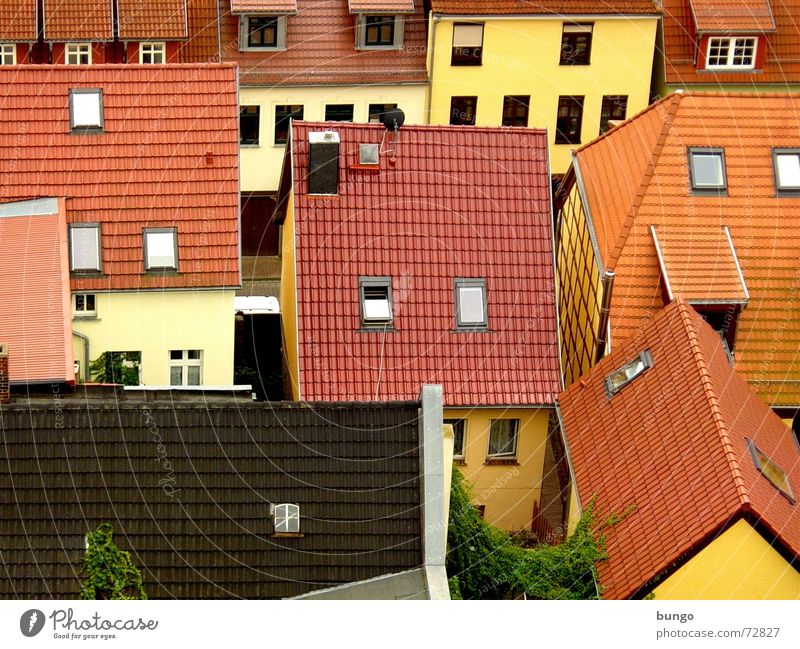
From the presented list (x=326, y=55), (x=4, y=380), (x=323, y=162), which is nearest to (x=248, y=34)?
(x=326, y=55)

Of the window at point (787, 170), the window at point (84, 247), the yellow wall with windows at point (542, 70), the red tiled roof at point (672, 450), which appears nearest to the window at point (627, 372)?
the red tiled roof at point (672, 450)

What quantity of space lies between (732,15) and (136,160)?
2364 cm

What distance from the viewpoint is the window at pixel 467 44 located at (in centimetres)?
6259

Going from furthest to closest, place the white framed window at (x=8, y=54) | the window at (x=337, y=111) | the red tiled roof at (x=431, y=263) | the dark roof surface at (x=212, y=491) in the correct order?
the window at (x=337, y=111) → the white framed window at (x=8, y=54) → the red tiled roof at (x=431, y=263) → the dark roof surface at (x=212, y=491)

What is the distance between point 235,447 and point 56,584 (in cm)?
478

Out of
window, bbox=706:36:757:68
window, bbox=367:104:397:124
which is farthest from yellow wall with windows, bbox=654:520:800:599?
window, bbox=706:36:757:68

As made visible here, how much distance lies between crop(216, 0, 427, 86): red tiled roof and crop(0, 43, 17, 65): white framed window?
6.95 meters

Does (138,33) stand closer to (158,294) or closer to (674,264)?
(158,294)

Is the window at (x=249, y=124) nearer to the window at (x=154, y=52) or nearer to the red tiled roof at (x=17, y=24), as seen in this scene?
the window at (x=154, y=52)

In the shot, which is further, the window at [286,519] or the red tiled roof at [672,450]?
the red tiled roof at [672,450]

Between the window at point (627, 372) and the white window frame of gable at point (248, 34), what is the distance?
21.1 m

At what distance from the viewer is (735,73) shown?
6462cm

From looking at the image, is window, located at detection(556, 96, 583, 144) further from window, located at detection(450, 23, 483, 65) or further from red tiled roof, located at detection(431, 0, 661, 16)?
window, located at detection(450, 23, 483, 65)

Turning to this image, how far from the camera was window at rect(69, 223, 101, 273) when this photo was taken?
162ft
